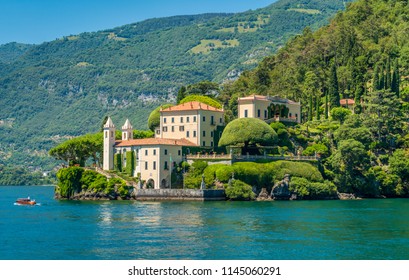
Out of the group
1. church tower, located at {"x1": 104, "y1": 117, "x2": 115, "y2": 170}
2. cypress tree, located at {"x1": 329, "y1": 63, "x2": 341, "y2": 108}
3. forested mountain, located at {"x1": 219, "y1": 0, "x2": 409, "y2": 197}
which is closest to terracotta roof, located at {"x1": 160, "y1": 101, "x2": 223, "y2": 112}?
church tower, located at {"x1": 104, "y1": 117, "x2": 115, "y2": 170}

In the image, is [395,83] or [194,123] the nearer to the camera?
[194,123]

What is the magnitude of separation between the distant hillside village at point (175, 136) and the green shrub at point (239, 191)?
401 inches

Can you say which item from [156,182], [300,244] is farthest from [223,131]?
[300,244]

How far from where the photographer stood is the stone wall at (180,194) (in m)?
109

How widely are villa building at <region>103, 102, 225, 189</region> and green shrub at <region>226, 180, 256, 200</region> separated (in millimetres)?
10223

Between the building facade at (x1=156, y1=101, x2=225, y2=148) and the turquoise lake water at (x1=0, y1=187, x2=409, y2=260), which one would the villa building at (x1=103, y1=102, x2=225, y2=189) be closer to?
the building facade at (x1=156, y1=101, x2=225, y2=148)

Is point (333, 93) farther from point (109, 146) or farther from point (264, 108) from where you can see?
point (109, 146)

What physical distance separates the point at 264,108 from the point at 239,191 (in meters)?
23.9

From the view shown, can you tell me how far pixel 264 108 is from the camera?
430 ft

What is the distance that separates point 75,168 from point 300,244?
197 ft

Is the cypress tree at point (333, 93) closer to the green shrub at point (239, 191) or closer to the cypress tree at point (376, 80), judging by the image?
the cypress tree at point (376, 80)

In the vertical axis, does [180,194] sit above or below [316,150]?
below

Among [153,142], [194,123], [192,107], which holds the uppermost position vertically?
[192,107]

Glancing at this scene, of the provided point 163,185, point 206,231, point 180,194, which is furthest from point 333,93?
point 206,231
